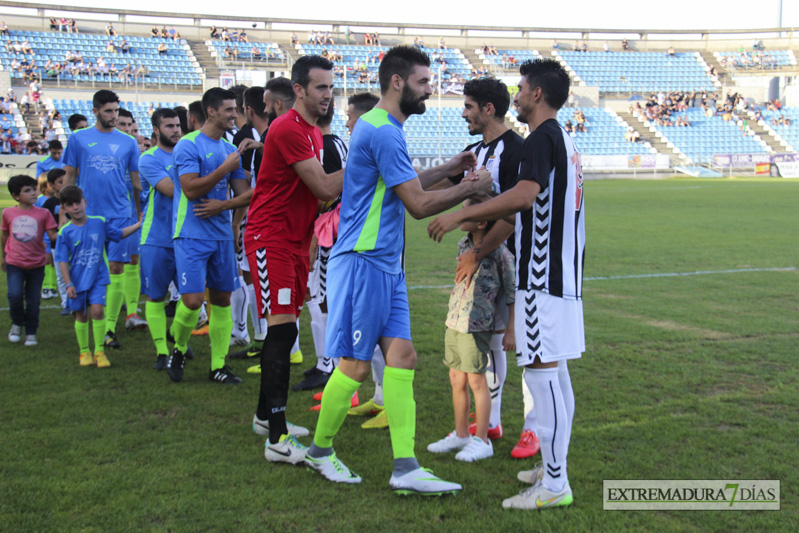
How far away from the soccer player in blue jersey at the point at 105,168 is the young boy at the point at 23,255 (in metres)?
0.46

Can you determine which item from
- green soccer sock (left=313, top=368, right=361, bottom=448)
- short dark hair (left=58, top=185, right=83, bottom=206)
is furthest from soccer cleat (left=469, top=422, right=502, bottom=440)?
short dark hair (left=58, top=185, right=83, bottom=206)

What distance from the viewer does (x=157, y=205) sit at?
6164mm

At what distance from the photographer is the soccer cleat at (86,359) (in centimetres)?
606

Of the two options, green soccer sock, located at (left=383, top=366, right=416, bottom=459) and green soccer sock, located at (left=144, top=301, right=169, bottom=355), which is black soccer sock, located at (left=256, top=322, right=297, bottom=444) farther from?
green soccer sock, located at (left=144, top=301, right=169, bottom=355)

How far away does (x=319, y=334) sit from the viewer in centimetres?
589

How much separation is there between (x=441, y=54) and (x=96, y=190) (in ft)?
147

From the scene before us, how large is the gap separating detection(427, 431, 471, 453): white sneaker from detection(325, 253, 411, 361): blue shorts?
86 cm

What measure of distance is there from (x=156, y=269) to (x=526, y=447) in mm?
3584

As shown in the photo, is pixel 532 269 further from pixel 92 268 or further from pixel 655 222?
pixel 655 222

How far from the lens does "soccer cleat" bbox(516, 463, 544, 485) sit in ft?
12.2

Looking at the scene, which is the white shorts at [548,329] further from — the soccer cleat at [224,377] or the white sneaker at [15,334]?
the white sneaker at [15,334]

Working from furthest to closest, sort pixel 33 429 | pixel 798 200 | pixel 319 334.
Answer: pixel 798 200
pixel 319 334
pixel 33 429

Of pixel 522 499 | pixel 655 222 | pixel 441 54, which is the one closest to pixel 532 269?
pixel 522 499

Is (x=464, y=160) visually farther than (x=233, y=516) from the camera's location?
Yes
